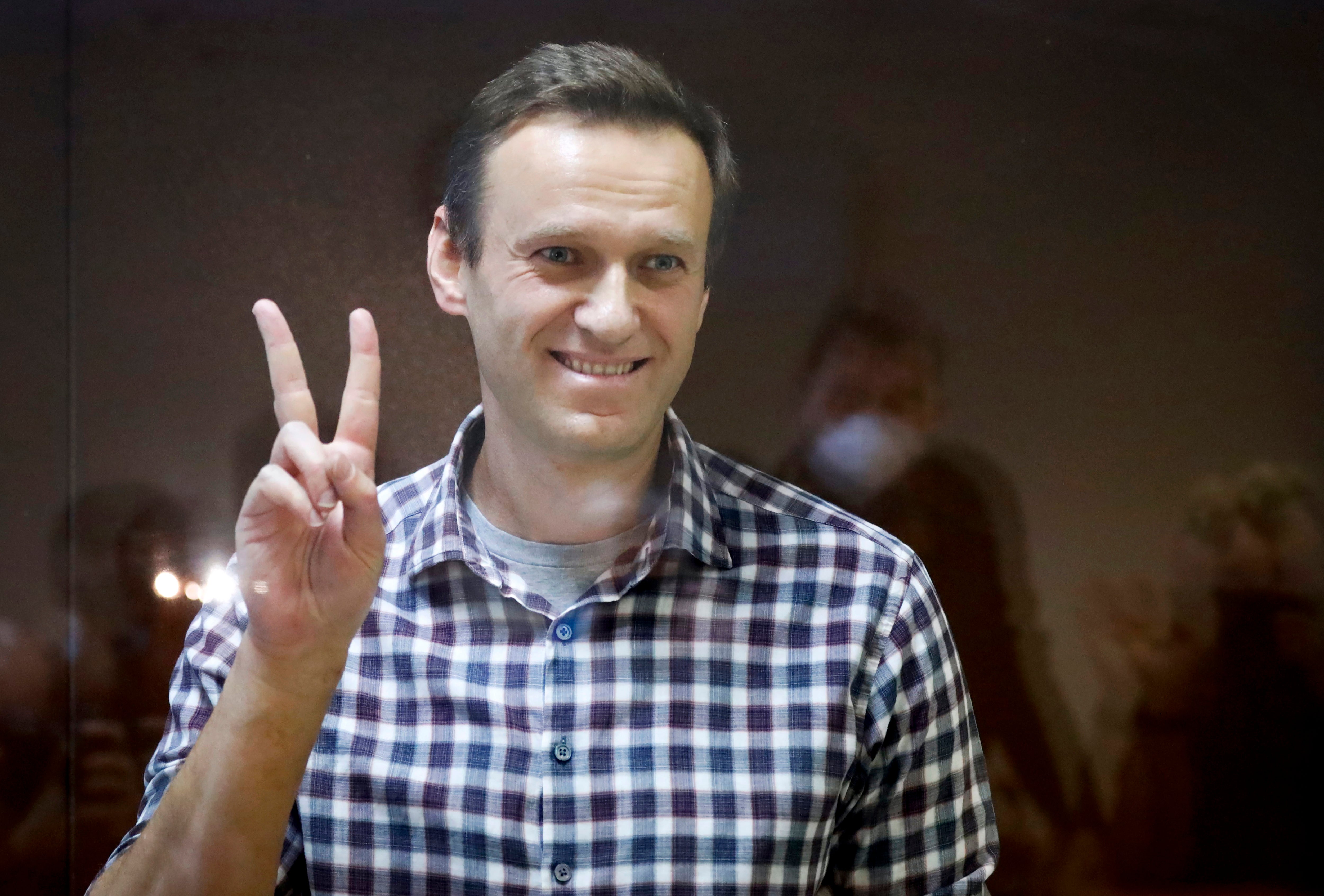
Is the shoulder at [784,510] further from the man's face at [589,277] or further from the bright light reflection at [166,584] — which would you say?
the bright light reflection at [166,584]

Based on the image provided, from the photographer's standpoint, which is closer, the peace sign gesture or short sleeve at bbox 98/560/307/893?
the peace sign gesture

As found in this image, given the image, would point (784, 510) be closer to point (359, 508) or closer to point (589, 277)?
point (589, 277)

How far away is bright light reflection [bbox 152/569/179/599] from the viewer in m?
0.96

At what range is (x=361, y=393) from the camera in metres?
0.77

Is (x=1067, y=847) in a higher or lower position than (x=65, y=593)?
lower

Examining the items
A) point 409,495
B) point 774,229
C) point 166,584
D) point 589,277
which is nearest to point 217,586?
point 166,584

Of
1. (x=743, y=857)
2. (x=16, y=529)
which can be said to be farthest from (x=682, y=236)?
(x=16, y=529)

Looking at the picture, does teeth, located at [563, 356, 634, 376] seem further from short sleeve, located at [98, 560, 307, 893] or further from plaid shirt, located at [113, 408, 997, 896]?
short sleeve, located at [98, 560, 307, 893]

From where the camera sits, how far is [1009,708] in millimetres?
1023

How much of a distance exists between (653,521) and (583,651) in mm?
130

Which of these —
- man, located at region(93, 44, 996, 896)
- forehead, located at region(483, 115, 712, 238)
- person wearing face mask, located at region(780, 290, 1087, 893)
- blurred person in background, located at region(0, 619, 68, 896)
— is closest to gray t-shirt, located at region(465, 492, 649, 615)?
man, located at region(93, 44, 996, 896)

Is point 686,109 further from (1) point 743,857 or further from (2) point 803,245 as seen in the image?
(1) point 743,857

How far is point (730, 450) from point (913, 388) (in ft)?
0.58

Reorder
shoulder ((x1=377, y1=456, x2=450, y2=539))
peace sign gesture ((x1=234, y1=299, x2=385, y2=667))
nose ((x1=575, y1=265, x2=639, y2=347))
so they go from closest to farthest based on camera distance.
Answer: peace sign gesture ((x1=234, y1=299, x2=385, y2=667)), nose ((x1=575, y1=265, x2=639, y2=347)), shoulder ((x1=377, y1=456, x2=450, y2=539))
